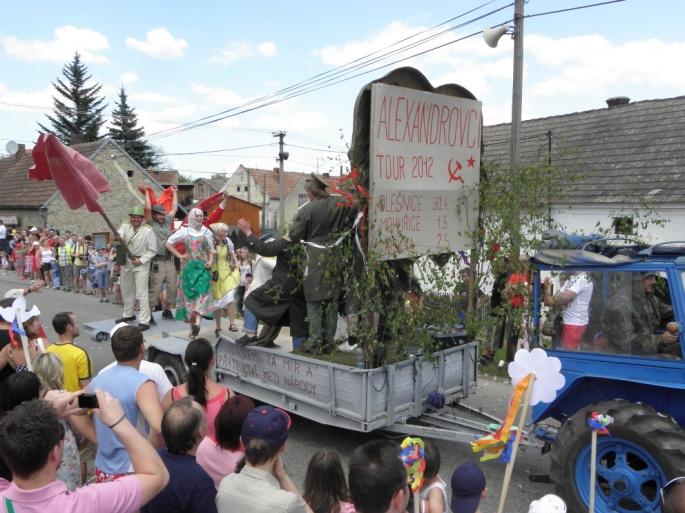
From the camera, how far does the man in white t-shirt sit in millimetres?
4273

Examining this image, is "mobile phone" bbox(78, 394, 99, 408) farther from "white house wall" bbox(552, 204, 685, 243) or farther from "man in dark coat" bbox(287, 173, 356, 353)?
"white house wall" bbox(552, 204, 685, 243)

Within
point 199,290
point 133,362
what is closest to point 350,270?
point 133,362

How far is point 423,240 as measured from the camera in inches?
205

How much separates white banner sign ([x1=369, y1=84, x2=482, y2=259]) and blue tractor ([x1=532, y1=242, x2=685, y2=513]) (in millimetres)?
1093

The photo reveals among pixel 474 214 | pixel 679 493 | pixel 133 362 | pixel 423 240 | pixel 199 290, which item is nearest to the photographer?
pixel 679 493

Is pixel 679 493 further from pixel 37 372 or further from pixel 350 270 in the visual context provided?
pixel 37 372

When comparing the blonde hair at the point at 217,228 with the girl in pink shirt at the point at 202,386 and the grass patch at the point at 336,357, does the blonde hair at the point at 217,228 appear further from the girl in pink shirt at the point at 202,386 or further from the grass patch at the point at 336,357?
the girl in pink shirt at the point at 202,386

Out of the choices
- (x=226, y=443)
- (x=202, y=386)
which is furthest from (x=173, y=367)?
(x=226, y=443)

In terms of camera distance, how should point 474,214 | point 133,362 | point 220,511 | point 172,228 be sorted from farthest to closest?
point 172,228, point 474,214, point 133,362, point 220,511

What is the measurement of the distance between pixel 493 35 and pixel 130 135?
4722cm

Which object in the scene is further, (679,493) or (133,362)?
(133,362)

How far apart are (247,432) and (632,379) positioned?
9.17 ft

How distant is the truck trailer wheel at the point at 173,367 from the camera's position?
6555mm

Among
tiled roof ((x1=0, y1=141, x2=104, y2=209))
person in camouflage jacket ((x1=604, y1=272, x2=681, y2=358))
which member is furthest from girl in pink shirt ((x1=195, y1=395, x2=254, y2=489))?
tiled roof ((x1=0, y1=141, x2=104, y2=209))
